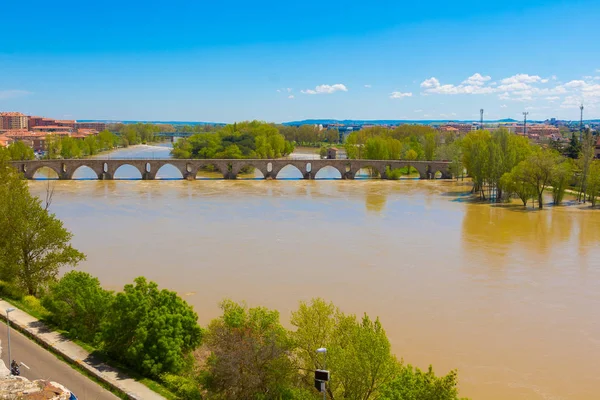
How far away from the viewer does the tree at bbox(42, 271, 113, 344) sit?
15.7 metres

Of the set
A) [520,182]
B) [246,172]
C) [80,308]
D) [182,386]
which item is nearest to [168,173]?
[246,172]

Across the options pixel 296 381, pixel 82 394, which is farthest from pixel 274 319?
pixel 82 394

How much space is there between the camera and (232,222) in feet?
127

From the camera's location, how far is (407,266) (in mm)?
27219

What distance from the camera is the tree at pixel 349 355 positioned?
10992 mm

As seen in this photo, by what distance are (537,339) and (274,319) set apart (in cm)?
946

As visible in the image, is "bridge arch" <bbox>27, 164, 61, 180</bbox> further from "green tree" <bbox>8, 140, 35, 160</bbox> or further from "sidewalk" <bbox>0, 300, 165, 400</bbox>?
"sidewalk" <bbox>0, 300, 165, 400</bbox>

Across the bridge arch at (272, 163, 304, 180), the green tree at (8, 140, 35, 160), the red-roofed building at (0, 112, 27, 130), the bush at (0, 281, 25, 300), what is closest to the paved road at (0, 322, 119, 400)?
the bush at (0, 281, 25, 300)

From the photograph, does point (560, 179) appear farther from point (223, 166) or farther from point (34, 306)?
A: point (34, 306)

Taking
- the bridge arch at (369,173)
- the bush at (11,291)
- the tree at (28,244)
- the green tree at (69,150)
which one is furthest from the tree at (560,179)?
the green tree at (69,150)

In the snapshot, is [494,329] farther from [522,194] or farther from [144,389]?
[522,194]

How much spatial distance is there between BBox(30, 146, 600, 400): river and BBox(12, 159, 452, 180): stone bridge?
1244 cm

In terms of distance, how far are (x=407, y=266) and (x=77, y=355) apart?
16663 mm

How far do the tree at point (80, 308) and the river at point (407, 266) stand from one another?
4489 mm
